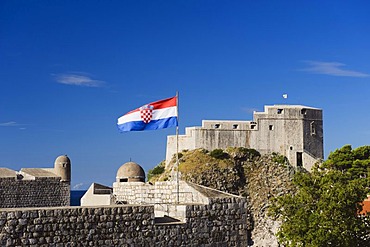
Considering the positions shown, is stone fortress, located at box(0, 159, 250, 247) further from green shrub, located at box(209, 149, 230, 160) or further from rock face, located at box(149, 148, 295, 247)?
green shrub, located at box(209, 149, 230, 160)

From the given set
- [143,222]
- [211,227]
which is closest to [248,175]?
[211,227]

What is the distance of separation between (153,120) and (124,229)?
3.68 m

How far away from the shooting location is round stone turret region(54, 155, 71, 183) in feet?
114

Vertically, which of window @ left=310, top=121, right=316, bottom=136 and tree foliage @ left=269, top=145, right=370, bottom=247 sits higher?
window @ left=310, top=121, right=316, bottom=136

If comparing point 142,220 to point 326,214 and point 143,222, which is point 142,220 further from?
point 326,214

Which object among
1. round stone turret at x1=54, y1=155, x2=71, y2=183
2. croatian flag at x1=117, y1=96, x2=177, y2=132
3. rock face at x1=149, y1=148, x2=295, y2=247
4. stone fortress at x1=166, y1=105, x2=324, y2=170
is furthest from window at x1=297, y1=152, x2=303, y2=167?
croatian flag at x1=117, y1=96, x2=177, y2=132

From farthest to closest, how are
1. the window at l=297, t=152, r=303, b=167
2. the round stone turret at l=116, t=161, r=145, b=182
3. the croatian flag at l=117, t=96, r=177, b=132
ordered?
the window at l=297, t=152, r=303, b=167, the round stone turret at l=116, t=161, r=145, b=182, the croatian flag at l=117, t=96, r=177, b=132

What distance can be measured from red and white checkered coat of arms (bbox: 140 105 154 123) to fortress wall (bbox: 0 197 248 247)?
285 centimetres

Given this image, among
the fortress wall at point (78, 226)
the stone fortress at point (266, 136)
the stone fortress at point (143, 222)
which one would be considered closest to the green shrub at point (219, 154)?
the stone fortress at point (266, 136)

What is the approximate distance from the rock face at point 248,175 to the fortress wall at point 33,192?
71.2 feet

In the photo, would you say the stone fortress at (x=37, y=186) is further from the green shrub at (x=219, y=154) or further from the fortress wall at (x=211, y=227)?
the green shrub at (x=219, y=154)

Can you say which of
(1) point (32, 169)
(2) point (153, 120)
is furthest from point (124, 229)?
(1) point (32, 169)

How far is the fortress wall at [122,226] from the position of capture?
29.8 ft

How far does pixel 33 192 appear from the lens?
102 feet
